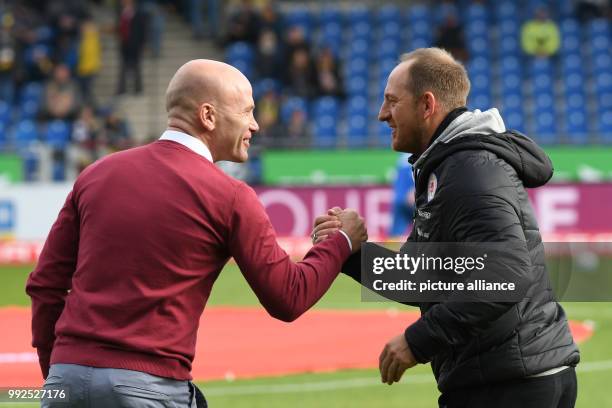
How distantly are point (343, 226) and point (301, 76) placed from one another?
69.0 ft

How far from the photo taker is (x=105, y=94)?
93.4 feet

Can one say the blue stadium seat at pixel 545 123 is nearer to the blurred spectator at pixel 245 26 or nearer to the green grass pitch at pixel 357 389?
the blurred spectator at pixel 245 26

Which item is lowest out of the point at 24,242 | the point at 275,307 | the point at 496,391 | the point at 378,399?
the point at 24,242

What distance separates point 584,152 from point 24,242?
10.5 meters

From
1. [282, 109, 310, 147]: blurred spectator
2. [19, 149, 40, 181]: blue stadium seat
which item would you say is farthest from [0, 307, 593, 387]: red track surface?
[282, 109, 310, 147]: blurred spectator

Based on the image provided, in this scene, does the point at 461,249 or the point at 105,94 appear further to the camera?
the point at 105,94

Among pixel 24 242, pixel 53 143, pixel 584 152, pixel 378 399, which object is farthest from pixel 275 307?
pixel 53 143

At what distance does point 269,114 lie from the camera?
24016 millimetres

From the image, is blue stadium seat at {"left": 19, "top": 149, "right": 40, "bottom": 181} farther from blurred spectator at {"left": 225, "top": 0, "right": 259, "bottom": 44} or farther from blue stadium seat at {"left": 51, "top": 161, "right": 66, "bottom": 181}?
blurred spectator at {"left": 225, "top": 0, "right": 259, "bottom": 44}

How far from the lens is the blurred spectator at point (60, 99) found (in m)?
24.8

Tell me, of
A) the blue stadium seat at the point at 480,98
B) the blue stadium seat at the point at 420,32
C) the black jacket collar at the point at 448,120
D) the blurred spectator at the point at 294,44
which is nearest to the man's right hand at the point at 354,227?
the black jacket collar at the point at 448,120

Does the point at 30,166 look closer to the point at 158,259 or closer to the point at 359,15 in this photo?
the point at 359,15

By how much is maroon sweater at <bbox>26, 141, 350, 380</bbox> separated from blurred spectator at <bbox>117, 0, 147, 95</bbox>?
Result: 885 inches

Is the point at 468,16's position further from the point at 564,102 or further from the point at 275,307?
the point at 275,307
